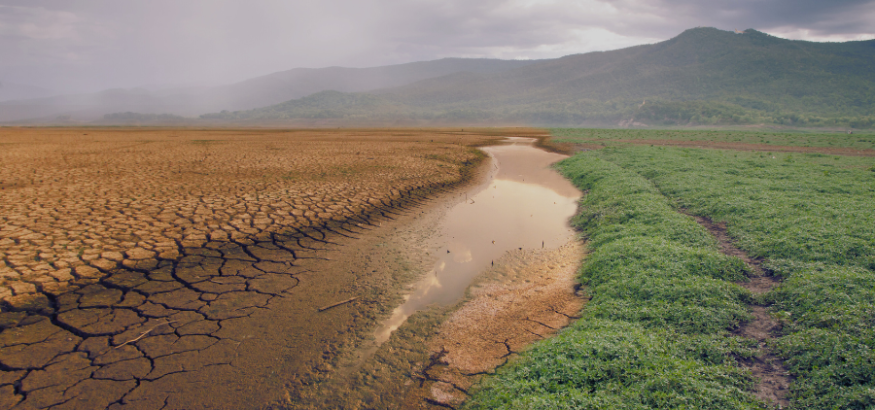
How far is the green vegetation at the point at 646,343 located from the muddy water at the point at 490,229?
1837 mm

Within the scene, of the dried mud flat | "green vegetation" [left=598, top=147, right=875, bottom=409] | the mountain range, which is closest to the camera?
"green vegetation" [left=598, top=147, right=875, bottom=409]

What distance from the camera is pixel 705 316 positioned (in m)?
4.21

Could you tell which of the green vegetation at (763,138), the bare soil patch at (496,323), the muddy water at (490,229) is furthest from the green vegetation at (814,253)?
the green vegetation at (763,138)

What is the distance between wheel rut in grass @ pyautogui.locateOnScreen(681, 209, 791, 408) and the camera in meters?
3.18

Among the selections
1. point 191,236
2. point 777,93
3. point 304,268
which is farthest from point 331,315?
point 777,93

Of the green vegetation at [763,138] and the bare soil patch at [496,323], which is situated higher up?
the green vegetation at [763,138]

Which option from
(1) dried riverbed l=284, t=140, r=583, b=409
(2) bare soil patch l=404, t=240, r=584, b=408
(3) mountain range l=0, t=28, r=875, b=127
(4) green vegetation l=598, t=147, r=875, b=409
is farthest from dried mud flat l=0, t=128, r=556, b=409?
(3) mountain range l=0, t=28, r=875, b=127

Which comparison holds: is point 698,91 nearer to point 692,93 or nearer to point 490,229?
point 692,93

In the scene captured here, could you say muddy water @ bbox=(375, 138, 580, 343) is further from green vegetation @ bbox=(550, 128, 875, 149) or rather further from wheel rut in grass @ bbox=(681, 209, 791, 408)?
green vegetation @ bbox=(550, 128, 875, 149)

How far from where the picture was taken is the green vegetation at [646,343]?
124 inches

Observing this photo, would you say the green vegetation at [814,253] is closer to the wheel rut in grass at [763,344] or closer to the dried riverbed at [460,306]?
the wheel rut in grass at [763,344]

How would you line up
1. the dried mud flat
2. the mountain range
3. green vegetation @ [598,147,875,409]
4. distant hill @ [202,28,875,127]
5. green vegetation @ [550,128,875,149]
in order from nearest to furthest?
1. green vegetation @ [598,147,875,409]
2. the dried mud flat
3. green vegetation @ [550,128,875,149]
4. distant hill @ [202,28,875,127]
5. the mountain range

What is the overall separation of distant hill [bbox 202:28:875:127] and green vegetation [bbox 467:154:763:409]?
373 feet

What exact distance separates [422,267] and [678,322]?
4188 millimetres
